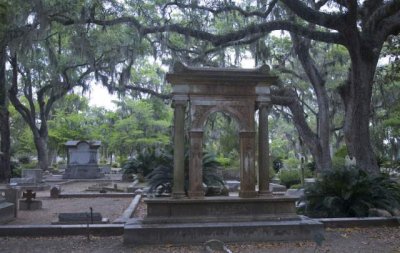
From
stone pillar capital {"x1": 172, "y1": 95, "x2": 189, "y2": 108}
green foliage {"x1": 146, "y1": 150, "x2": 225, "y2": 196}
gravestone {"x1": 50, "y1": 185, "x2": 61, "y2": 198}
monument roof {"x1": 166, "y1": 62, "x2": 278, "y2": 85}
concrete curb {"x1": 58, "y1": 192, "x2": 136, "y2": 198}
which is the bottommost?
concrete curb {"x1": 58, "y1": 192, "x2": 136, "y2": 198}

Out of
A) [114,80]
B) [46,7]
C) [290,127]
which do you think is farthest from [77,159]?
[290,127]

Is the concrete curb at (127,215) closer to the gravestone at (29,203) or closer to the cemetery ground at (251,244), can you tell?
the cemetery ground at (251,244)

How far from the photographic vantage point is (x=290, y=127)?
6269cm

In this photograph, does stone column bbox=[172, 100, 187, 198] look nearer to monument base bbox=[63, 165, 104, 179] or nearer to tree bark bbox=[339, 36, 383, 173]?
tree bark bbox=[339, 36, 383, 173]

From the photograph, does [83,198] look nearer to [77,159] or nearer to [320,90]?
[320,90]

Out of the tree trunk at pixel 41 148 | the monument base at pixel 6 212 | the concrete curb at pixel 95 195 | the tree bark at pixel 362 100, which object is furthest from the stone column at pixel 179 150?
the tree trunk at pixel 41 148

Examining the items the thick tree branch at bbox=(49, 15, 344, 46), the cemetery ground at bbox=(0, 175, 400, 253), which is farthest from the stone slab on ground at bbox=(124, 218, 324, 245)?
the thick tree branch at bbox=(49, 15, 344, 46)

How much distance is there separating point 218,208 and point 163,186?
4451mm

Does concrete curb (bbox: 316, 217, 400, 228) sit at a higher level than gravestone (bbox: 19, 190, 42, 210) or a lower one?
lower

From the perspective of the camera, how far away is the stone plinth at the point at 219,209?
32.0 feet

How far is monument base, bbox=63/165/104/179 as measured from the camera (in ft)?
112

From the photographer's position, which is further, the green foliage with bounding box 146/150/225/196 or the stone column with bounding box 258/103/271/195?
the green foliage with bounding box 146/150/225/196

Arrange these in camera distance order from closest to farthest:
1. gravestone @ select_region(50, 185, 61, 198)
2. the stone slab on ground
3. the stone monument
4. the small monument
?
the stone slab on ground, the stone monument, gravestone @ select_region(50, 185, 61, 198), the small monument

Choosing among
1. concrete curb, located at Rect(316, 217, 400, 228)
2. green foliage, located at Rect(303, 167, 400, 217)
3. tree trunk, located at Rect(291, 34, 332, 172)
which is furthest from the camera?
tree trunk, located at Rect(291, 34, 332, 172)
